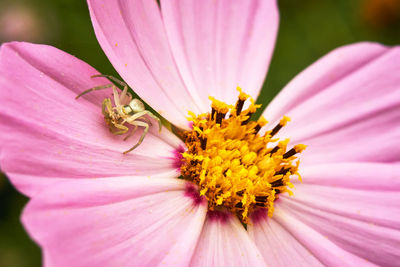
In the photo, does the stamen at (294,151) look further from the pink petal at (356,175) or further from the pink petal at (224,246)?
the pink petal at (224,246)

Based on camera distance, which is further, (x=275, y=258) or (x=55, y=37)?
(x=55, y=37)

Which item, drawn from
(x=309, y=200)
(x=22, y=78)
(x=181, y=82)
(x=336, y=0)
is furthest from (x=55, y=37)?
(x=336, y=0)

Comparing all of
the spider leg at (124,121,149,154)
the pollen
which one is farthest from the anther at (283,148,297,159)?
the spider leg at (124,121,149,154)

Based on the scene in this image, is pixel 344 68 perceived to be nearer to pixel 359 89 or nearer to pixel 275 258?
pixel 359 89

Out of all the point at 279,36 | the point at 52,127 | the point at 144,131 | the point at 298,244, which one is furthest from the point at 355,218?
the point at 279,36

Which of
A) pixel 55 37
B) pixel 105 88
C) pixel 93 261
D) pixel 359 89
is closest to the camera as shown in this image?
pixel 93 261

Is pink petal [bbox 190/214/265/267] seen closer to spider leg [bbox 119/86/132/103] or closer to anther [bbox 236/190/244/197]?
anther [bbox 236/190/244/197]

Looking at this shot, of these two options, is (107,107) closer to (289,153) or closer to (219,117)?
(219,117)
